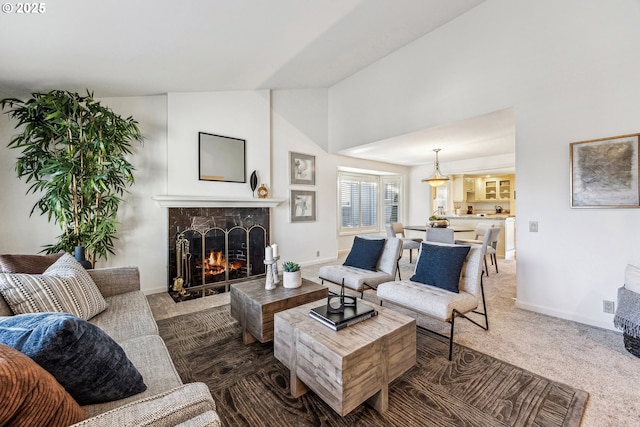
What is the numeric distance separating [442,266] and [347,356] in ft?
5.09

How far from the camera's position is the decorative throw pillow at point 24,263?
1873mm

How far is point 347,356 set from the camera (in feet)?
4.66

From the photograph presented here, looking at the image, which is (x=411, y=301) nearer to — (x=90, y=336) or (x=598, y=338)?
(x=598, y=338)

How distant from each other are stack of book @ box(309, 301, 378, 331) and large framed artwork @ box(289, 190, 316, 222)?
3445mm

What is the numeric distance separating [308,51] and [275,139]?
164cm

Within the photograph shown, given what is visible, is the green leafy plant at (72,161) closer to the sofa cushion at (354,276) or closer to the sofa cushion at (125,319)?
Answer: the sofa cushion at (125,319)

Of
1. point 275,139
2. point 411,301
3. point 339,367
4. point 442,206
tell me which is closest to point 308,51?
A: point 275,139

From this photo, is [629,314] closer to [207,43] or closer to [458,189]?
[207,43]

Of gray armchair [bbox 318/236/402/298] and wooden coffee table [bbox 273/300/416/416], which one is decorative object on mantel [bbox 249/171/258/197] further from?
wooden coffee table [bbox 273/300/416/416]

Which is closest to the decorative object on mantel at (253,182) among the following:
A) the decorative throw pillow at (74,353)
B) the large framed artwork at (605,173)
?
the decorative throw pillow at (74,353)

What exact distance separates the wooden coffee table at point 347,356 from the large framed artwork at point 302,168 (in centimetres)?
368

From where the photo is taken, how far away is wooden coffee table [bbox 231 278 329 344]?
2.22 meters

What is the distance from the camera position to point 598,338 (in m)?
2.49

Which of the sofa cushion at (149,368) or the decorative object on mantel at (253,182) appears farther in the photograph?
the decorative object on mantel at (253,182)
